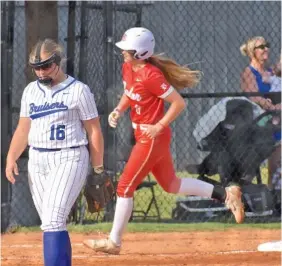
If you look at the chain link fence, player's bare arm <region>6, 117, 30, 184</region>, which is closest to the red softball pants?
player's bare arm <region>6, 117, 30, 184</region>

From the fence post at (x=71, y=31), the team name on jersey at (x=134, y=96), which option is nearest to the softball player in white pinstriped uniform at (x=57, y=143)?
the team name on jersey at (x=134, y=96)

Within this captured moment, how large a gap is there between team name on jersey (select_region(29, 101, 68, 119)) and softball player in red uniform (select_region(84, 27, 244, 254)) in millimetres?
1717

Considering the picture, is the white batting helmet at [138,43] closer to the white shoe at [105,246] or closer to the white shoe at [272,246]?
the white shoe at [105,246]

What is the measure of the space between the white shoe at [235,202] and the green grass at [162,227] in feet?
A: 6.46

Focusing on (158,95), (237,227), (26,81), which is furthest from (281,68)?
(158,95)

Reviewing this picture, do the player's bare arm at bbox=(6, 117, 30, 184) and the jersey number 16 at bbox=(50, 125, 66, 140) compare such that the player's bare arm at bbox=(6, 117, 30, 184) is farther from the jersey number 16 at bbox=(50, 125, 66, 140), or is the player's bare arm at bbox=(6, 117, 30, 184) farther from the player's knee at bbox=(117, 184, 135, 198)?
the player's knee at bbox=(117, 184, 135, 198)

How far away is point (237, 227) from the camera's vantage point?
35.6 feet

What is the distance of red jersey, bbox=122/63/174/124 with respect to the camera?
833 cm

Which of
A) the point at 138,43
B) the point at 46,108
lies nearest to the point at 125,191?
the point at 138,43

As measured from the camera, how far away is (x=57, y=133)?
21.6ft

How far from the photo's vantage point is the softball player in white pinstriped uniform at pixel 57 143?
6.59 meters

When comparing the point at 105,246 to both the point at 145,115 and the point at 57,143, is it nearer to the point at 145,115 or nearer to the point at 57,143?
the point at 145,115

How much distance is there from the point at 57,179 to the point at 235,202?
254cm

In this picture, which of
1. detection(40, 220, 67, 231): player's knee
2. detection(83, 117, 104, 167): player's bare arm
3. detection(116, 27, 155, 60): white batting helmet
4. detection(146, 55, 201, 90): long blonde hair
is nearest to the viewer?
detection(40, 220, 67, 231): player's knee
